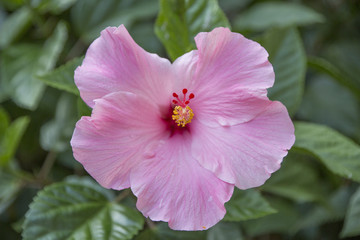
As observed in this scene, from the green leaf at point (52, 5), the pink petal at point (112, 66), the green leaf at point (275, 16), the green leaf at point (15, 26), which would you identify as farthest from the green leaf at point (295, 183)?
the green leaf at point (15, 26)

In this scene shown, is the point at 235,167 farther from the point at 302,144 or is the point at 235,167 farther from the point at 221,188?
the point at 302,144

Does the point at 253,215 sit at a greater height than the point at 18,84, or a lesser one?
lesser

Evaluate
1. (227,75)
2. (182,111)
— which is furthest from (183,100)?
(227,75)

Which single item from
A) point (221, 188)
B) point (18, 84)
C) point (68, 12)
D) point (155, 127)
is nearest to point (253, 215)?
point (221, 188)

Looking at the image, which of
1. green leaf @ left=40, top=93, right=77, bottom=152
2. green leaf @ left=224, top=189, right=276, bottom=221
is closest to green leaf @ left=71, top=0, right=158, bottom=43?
green leaf @ left=40, top=93, right=77, bottom=152

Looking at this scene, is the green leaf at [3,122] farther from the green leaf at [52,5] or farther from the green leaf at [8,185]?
the green leaf at [52,5]

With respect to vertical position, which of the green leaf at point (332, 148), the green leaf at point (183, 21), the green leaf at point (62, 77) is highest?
the green leaf at point (183, 21)

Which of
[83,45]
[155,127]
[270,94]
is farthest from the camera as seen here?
[83,45]

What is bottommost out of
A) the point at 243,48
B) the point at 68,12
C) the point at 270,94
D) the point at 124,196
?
the point at 124,196

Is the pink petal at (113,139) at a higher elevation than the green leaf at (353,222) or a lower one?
higher
